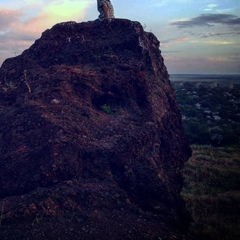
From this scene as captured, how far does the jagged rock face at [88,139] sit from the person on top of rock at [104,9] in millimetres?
891

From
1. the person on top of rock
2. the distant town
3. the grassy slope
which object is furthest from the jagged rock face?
the distant town

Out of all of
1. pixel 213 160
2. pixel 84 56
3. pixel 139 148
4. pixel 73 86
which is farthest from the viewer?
pixel 213 160

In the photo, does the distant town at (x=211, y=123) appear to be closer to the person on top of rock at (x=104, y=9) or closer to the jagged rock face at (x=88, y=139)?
the jagged rock face at (x=88, y=139)

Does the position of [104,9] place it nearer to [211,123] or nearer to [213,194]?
[213,194]

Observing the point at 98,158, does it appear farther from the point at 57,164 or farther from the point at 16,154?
the point at 16,154

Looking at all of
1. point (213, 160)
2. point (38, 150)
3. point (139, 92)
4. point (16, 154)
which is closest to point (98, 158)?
point (38, 150)

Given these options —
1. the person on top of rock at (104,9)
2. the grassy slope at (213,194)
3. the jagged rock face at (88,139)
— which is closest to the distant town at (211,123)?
the grassy slope at (213,194)

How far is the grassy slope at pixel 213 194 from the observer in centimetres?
536

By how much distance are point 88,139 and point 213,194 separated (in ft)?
12.7

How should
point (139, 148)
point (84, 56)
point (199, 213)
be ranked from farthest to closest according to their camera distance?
point (84, 56) < point (139, 148) < point (199, 213)

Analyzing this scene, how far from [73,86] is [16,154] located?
2578 mm

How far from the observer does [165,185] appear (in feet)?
20.6

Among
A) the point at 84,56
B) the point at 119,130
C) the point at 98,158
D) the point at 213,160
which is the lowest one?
the point at 213,160

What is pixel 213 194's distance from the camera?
24.1 ft
